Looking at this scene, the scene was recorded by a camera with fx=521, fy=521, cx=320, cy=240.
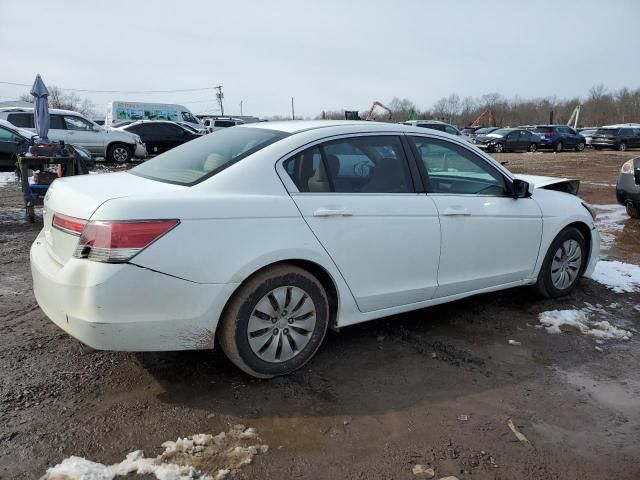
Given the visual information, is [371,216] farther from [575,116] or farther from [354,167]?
[575,116]

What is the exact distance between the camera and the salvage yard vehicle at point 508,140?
95.1 ft

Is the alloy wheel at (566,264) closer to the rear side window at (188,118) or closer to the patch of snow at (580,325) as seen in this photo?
the patch of snow at (580,325)

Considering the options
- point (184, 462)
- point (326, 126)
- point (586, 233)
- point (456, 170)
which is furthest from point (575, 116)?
point (184, 462)

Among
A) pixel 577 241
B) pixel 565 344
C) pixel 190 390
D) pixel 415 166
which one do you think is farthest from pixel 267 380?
pixel 577 241

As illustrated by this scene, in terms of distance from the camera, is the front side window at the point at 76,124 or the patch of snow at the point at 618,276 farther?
the front side window at the point at 76,124

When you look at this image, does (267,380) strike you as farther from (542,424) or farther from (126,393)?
(542,424)

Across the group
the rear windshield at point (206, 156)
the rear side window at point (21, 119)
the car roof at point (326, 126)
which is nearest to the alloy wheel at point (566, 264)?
the car roof at point (326, 126)

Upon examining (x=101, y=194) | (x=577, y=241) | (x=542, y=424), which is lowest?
(x=542, y=424)

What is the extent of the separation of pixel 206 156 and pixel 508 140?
2839 centimetres

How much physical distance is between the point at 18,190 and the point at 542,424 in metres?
11.8

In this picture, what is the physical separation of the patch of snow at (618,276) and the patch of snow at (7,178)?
12.7 meters

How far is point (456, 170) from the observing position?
4.11 m

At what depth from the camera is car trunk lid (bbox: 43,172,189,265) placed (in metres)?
2.81

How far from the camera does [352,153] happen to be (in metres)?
3.55
